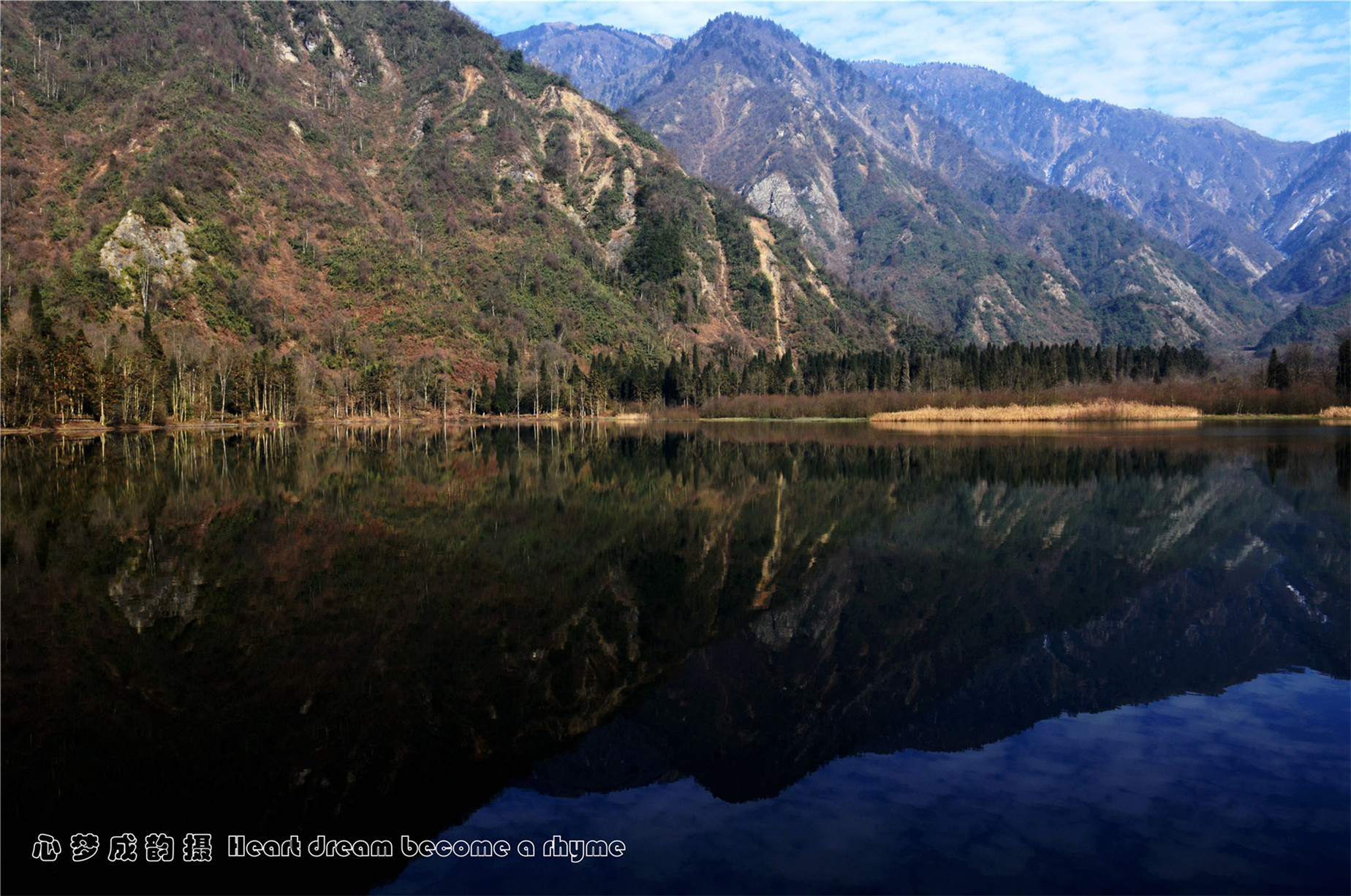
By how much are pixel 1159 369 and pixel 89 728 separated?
6879 inches

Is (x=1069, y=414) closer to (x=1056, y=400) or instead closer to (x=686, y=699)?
(x=1056, y=400)

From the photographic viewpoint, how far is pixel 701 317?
582 feet

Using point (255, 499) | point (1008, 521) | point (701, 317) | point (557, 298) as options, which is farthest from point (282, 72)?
point (1008, 521)

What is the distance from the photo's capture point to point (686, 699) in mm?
10789

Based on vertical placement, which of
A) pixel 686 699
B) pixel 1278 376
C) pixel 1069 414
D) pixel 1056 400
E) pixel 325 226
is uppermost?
pixel 325 226

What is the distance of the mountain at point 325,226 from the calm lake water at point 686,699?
7444 cm

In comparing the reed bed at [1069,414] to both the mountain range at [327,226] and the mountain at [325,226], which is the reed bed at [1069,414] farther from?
the mountain range at [327,226]

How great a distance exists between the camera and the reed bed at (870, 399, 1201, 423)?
9538cm

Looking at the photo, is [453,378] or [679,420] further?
[453,378]

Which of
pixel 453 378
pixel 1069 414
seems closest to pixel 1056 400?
pixel 1069 414

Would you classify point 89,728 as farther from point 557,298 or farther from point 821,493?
point 557,298

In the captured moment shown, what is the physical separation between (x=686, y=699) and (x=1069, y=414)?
321ft

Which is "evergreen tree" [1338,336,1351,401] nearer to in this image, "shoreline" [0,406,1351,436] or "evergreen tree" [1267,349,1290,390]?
"shoreline" [0,406,1351,436]

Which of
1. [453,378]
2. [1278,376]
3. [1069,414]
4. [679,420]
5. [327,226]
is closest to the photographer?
[1069,414]
